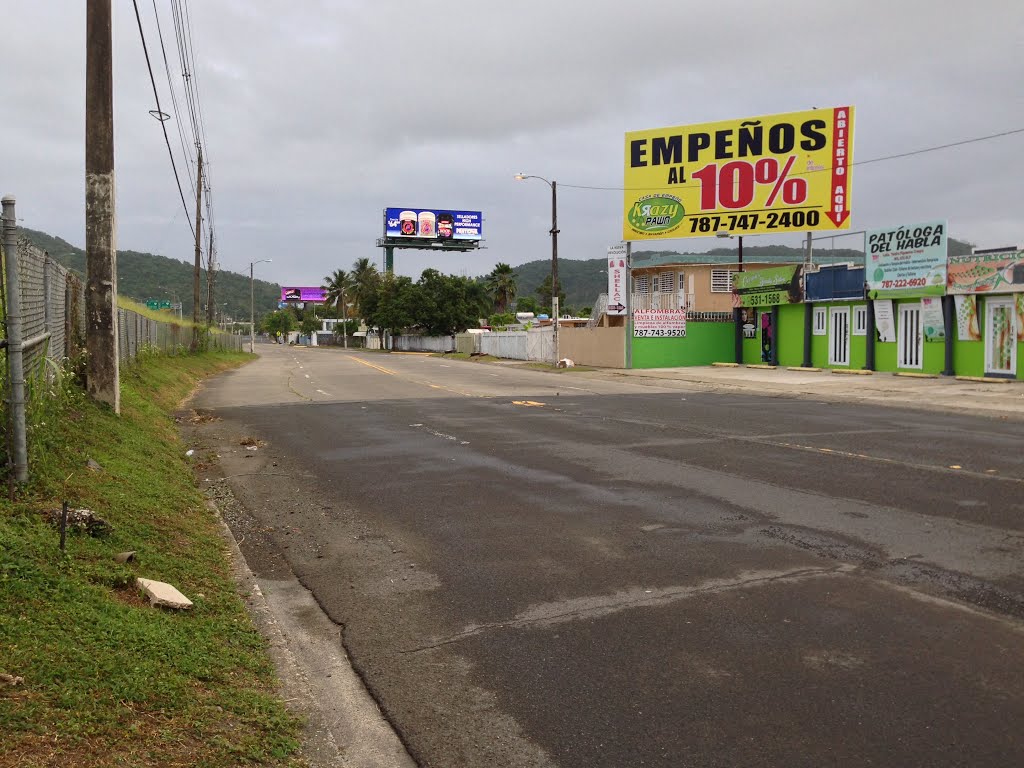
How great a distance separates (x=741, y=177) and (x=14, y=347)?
35.8 metres

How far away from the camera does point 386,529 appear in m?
8.04

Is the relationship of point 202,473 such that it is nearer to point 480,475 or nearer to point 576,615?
point 480,475

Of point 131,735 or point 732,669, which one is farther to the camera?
point 732,669

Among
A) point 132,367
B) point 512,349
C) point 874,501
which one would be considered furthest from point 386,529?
point 512,349

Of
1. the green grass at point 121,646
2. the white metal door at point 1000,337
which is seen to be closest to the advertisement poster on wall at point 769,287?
the white metal door at point 1000,337

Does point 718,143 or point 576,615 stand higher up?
point 718,143

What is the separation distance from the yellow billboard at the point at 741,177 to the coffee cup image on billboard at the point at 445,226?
79080 mm

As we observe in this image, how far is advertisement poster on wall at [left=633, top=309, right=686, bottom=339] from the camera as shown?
40.0m

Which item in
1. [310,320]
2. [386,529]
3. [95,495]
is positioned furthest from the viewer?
[310,320]

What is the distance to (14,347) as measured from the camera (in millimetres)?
6402

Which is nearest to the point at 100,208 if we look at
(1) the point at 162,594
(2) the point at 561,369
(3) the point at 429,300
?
(1) the point at 162,594

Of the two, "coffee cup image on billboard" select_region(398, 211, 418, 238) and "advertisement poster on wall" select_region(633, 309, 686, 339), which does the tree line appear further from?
"advertisement poster on wall" select_region(633, 309, 686, 339)

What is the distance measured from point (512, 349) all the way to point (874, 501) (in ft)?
159

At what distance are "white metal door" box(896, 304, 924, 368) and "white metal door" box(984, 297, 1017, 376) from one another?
9.38 feet
